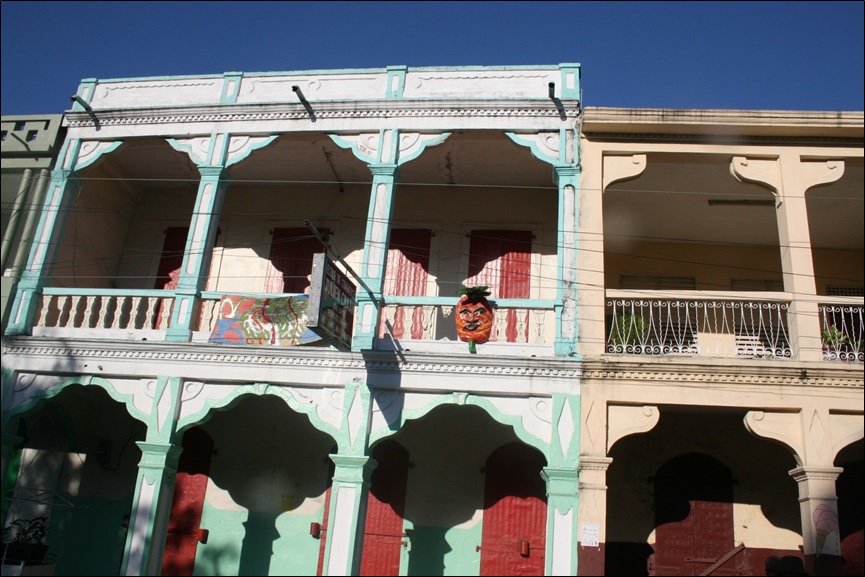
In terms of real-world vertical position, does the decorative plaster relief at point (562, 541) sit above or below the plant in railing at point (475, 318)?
below

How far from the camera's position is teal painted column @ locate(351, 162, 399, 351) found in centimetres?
979

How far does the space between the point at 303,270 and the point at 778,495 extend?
807 cm

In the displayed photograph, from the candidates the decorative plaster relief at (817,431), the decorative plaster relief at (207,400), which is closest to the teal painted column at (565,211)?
the decorative plaster relief at (817,431)

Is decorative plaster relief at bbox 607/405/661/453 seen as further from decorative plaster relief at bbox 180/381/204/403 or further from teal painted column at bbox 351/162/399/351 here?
decorative plaster relief at bbox 180/381/204/403

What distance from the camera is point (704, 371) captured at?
9.11 metres

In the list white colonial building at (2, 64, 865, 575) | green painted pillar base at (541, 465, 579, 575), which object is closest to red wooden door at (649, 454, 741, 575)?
white colonial building at (2, 64, 865, 575)

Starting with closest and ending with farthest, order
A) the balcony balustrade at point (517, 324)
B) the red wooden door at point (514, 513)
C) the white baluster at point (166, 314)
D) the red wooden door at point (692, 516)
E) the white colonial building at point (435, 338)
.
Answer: the white colonial building at point (435, 338) → the balcony balustrade at point (517, 324) → the red wooden door at point (692, 516) → the red wooden door at point (514, 513) → the white baluster at point (166, 314)

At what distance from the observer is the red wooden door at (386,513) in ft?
35.9

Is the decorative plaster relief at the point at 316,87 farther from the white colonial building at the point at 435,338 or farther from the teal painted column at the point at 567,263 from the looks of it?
the teal painted column at the point at 567,263

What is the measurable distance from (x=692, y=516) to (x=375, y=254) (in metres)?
5.88

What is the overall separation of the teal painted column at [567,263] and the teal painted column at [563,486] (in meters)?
0.73

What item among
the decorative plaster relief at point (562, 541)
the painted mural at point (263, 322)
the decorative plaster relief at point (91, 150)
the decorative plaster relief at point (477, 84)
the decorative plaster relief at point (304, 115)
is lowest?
the decorative plaster relief at point (562, 541)

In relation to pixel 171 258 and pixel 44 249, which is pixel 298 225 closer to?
pixel 171 258

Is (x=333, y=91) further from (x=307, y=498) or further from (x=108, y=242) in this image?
(x=307, y=498)
